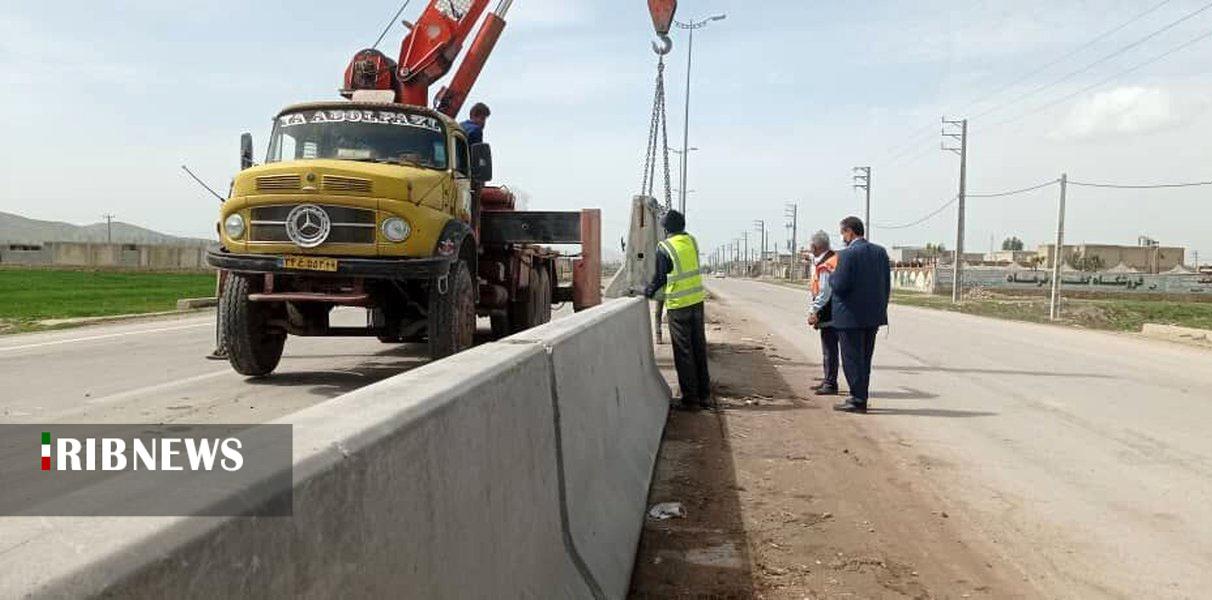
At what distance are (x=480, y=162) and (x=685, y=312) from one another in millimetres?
3273

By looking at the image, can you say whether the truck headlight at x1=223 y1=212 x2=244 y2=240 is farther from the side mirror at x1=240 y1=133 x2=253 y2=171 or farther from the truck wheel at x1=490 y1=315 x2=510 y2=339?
the truck wheel at x1=490 y1=315 x2=510 y2=339

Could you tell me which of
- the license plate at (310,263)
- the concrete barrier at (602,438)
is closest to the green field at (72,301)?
the license plate at (310,263)

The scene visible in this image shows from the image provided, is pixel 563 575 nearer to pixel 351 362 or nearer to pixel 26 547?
pixel 26 547

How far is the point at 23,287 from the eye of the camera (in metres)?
28.3

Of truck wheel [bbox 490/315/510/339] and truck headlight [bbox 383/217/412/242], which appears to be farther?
truck wheel [bbox 490/315/510/339]

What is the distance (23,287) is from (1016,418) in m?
30.4

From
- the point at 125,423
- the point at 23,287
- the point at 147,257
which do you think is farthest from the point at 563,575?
the point at 147,257

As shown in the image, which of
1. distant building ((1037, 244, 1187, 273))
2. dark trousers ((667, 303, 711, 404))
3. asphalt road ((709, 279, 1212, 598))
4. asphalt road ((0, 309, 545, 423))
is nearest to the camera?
asphalt road ((709, 279, 1212, 598))

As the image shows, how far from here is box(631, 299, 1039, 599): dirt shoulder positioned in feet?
12.4

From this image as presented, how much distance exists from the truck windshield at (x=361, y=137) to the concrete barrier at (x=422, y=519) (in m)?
5.39

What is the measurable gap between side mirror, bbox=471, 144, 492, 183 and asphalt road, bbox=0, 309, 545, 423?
91.7 inches

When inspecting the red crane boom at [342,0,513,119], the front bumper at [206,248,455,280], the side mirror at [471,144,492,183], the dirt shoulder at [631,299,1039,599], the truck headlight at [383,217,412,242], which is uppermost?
the red crane boom at [342,0,513,119]

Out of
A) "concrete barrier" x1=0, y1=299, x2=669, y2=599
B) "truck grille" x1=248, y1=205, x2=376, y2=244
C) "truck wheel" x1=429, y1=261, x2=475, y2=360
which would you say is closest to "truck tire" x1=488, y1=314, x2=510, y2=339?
"truck wheel" x1=429, y1=261, x2=475, y2=360

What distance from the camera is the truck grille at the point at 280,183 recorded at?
790 centimetres
